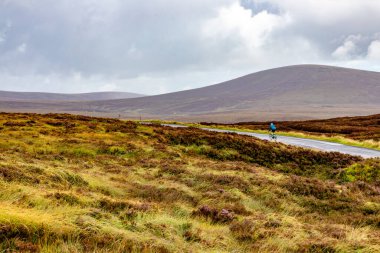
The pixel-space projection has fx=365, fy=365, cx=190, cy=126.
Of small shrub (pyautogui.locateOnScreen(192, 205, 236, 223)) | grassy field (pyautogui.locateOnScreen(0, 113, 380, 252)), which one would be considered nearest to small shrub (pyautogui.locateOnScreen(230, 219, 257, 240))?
grassy field (pyautogui.locateOnScreen(0, 113, 380, 252))

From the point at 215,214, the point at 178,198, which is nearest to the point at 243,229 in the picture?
the point at 215,214

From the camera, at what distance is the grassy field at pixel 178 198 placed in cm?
749

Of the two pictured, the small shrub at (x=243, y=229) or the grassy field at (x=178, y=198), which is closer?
the grassy field at (x=178, y=198)

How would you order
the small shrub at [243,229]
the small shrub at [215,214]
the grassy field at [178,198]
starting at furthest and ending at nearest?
the small shrub at [215,214] → the small shrub at [243,229] → the grassy field at [178,198]

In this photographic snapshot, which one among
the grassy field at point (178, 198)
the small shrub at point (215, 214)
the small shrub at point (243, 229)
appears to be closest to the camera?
the grassy field at point (178, 198)

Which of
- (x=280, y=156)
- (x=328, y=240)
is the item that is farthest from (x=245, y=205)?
(x=280, y=156)

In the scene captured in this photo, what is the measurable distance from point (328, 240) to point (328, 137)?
39.8 meters

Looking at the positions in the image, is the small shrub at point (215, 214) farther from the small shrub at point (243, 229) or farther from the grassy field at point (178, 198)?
the small shrub at point (243, 229)

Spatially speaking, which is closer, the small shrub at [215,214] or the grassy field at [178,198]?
the grassy field at [178,198]

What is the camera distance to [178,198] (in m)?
14.0

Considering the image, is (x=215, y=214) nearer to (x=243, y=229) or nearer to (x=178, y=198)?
(x=243, y=229)

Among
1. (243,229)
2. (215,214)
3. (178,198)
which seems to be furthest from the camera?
(178,198)

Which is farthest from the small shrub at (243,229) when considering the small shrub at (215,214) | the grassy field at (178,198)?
the small shrub at (215,214)

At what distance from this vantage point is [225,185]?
16.6 m
